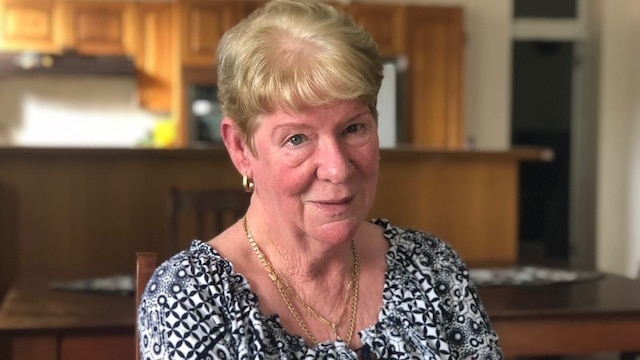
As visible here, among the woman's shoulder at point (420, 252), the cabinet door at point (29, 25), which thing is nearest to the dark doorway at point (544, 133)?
the cabinet door at point (29, 25)

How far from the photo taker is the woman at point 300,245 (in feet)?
3.04

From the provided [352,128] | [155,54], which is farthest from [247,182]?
[155,54]

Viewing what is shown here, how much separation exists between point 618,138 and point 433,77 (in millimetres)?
1240

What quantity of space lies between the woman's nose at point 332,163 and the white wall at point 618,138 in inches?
184

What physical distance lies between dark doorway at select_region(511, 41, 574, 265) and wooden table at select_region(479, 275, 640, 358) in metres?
4.08

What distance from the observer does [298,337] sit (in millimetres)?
996

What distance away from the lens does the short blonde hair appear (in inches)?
36.3

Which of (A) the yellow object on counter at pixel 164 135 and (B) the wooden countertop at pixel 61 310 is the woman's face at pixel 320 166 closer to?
(B) the wooden countertop at pixel 61 310

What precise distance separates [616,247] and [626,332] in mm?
3897

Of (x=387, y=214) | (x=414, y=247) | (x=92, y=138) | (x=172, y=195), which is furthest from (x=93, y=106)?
(x=414, y=247)

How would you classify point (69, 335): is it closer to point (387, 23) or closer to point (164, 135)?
point (164, 135)

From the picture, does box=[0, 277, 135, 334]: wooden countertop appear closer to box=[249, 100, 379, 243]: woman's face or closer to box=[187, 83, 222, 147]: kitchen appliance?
box=[249, 100, 379, 243]: woman's face

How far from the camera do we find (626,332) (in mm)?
1732

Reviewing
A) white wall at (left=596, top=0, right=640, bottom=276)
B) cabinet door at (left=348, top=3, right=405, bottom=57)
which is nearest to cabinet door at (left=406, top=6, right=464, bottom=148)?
cabinet door at (left=348, top=3, right=405, bottom=57)
